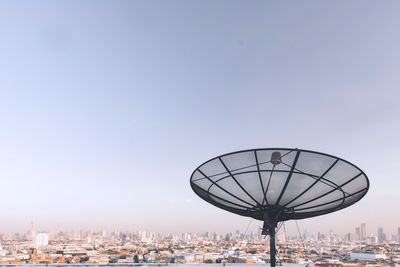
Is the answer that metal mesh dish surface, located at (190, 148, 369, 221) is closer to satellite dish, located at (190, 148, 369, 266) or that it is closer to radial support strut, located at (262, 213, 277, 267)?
satellite dish, located at (190, 148, 369, 266)

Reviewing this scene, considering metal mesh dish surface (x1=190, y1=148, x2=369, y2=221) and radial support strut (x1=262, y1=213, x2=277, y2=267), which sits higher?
metal mesh dish surface (x1=190, y1=148, x2=369, y2=221)

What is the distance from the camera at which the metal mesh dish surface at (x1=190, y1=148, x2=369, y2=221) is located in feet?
23.5

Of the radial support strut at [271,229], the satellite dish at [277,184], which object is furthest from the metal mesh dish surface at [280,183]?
the radial support strut at [271,229]

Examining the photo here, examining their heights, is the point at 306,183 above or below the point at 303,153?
below

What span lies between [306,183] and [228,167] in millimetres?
1953

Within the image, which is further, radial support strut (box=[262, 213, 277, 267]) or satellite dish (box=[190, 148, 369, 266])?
radial support strut (box=[262, 213, 277, 267])

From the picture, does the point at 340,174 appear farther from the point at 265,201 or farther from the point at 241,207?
the point at 241,207

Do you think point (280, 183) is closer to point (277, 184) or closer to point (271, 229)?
point (277, 184)

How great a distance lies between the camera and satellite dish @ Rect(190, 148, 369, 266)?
23.5 feet

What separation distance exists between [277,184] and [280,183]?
9cm

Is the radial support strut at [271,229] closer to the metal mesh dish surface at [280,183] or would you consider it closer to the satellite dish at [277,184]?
the satellite dish at [277,184]

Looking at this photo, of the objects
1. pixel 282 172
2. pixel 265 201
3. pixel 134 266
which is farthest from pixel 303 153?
pixel 134 266

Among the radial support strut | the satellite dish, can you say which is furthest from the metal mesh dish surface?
the radial support strut

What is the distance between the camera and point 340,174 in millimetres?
7316
